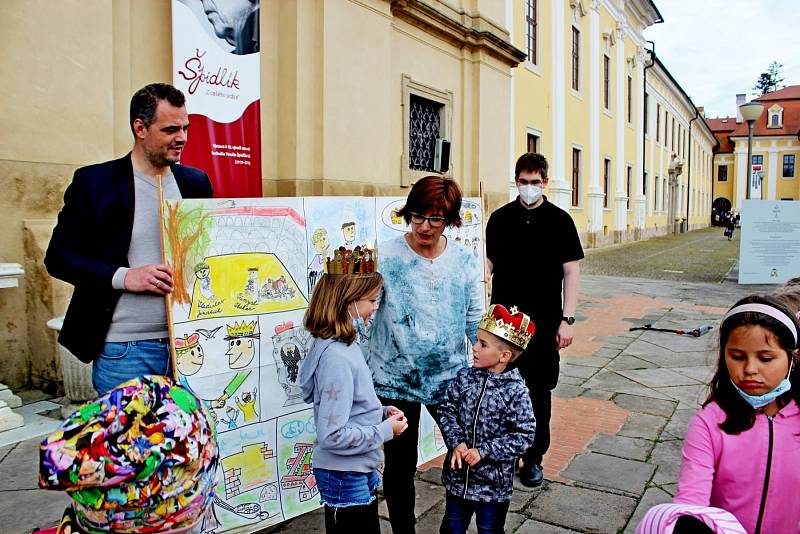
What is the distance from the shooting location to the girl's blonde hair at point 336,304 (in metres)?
2.35

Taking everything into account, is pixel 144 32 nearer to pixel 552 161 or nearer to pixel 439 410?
pixel 439 410

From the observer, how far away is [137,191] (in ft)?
8.18

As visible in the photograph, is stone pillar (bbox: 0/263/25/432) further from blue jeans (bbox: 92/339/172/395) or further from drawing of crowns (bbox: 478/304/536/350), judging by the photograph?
drawing of crowns (bbox: 478/304/536/350)

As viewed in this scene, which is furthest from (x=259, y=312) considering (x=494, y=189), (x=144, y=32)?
(x=494, y=189)

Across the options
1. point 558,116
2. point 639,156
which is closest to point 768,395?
point 558,116

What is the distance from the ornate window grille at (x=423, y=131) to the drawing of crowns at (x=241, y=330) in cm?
745

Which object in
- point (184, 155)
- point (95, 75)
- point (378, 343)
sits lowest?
point (378, 343)

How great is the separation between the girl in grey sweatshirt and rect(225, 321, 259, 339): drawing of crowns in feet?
1.96

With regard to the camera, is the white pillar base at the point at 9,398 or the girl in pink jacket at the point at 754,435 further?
the white pillar base at the point at 9,398

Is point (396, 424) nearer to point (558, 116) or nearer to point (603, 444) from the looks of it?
point (603, 444)

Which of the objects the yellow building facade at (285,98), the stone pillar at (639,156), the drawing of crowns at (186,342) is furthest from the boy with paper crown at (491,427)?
the stone pillar at (639,156)

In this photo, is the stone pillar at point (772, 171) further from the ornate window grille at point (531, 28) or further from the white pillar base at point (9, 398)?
the white pillar base at point (9, 398)

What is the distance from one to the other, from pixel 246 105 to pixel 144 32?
4.06ft

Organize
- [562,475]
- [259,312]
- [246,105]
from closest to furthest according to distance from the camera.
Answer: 1. [259,312]
2. [562,475]
3. [246,105]
